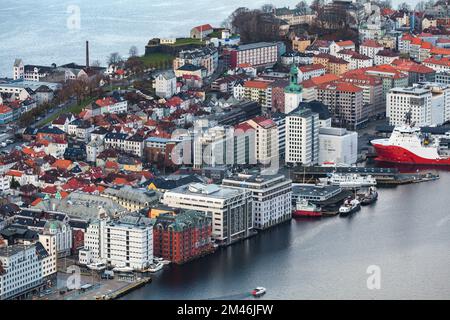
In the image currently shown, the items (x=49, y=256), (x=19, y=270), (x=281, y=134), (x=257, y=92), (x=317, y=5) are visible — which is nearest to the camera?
(x=19, y=270)

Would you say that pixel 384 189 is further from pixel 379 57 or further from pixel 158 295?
pixel 379 57

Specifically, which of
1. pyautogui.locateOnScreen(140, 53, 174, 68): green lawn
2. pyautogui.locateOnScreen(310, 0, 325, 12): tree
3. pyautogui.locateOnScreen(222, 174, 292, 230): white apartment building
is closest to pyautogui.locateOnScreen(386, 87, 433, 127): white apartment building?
pyautogui.locateOnScreen(140, 53, 174, 68): green lawn

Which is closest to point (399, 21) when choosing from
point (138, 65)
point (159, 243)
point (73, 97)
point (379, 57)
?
point (379, 57)

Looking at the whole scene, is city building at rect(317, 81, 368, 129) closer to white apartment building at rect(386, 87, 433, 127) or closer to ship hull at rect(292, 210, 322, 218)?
white apartment building at rect(386, 87, 433, 127)

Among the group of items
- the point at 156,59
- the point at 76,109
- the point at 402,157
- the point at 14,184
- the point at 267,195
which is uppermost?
the point at 156,59

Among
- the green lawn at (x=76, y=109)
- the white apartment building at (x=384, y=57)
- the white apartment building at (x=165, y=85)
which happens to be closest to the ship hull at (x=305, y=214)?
the green lawn at (x=76, y=109)

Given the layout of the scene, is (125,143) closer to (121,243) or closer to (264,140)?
(264,140)

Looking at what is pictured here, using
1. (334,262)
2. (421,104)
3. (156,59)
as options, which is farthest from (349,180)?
(156,59)
